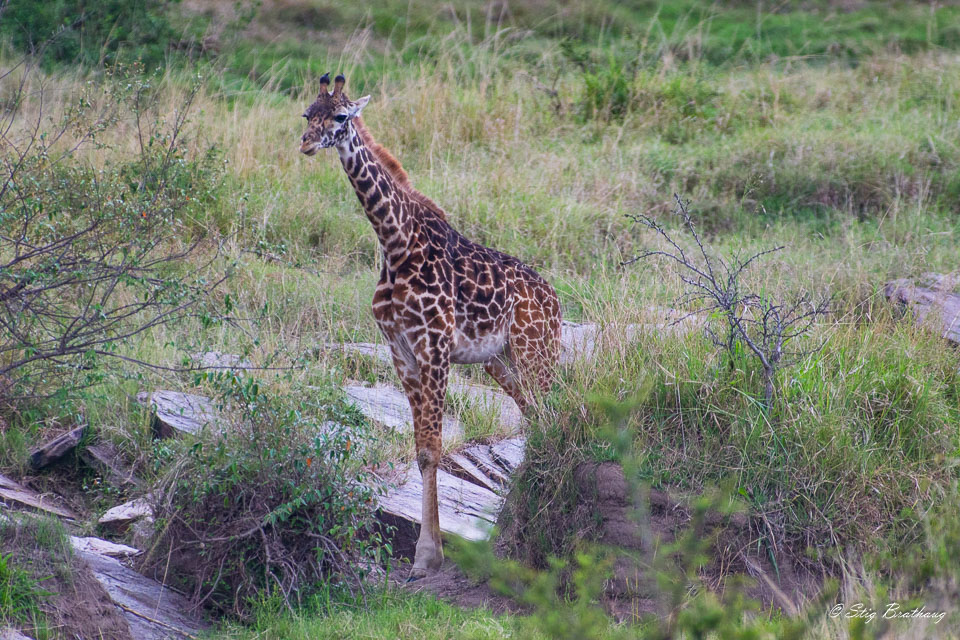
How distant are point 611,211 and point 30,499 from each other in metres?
6.54

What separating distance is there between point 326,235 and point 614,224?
2999mm

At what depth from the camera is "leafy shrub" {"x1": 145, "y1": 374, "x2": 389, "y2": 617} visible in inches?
225

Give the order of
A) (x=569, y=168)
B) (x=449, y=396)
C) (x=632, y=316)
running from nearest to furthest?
(x=632, y=316)
(x=449, y=396)
(x=569, y=168)

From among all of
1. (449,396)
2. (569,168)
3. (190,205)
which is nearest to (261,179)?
(190,205)

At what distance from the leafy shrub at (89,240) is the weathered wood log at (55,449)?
374 millimetres

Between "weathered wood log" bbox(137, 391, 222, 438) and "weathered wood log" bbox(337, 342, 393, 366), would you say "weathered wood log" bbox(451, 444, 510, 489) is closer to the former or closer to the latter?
"weathered wood log" bbox(337, 342, 393, 366)

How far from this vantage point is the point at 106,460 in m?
7.36

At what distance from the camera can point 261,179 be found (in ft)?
38.3

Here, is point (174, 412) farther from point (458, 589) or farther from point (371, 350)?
point (458, 589)

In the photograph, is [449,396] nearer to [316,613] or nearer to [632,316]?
[632,316]

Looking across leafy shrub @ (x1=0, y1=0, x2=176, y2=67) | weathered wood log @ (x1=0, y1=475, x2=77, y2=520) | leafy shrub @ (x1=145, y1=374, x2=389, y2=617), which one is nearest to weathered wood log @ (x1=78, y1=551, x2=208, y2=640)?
leafy shrub @ (x1=145, y1=374, x2=389, y2=617)

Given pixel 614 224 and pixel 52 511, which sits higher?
pixel 614 224

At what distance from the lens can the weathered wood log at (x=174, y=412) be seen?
7.07m

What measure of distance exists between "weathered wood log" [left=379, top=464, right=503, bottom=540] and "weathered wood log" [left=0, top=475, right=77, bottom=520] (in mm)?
2042
